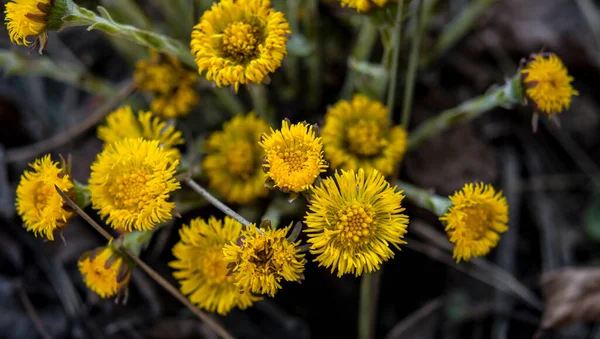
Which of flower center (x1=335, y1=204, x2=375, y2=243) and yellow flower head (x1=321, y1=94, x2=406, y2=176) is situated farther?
yellow flower head (x1=321, y1=94, x2=406, y2=176)

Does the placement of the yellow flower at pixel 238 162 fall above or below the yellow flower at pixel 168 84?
below

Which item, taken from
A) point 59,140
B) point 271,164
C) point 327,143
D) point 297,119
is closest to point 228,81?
point 271,164

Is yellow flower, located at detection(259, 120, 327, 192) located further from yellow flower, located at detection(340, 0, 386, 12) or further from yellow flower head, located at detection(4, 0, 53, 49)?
yellow flower head, located at detection(4, 0, 53, 49)

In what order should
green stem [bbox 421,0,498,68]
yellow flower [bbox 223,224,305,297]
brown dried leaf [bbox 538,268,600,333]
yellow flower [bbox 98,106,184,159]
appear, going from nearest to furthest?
yellow flower [bbox 223,224,305,297]
yellow flower [bbox 98,106,184,159]
brown dried leaf [bbox 538,268,600,333]
green stem [bbox 421,0,498,68]

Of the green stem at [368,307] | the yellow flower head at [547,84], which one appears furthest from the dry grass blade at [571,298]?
the yellow flower head at [547,84]

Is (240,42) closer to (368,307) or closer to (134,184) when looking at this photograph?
(134,184)

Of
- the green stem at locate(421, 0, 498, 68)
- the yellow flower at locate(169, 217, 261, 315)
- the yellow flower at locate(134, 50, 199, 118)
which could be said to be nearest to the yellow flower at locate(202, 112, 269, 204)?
the yellow flower at locate(134, 50, 199, 118)

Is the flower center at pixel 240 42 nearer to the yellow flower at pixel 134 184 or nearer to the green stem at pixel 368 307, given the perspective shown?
the yellow flower at pixel 134 184
